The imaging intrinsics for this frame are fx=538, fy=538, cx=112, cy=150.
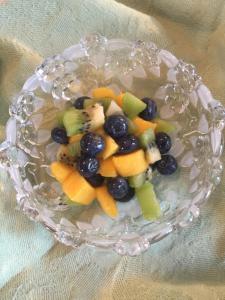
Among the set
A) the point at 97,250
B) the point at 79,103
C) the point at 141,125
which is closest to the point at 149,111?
the point at 141,125

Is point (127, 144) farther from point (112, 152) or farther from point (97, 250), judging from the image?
point (97, 250)

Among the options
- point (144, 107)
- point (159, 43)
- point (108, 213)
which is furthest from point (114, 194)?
point (159, 43)

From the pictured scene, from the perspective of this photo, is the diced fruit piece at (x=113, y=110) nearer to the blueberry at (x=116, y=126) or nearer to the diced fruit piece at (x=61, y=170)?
the blueberry at (x=116, y=126)

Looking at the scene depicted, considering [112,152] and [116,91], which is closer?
[112,152]

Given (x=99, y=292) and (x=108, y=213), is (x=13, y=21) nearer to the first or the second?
(x=108, y=213)

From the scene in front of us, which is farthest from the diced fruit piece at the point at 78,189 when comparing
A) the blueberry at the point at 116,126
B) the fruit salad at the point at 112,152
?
the blueberry at the point at 116,126

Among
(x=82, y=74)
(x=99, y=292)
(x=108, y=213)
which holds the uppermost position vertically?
(x=82, y=74)
